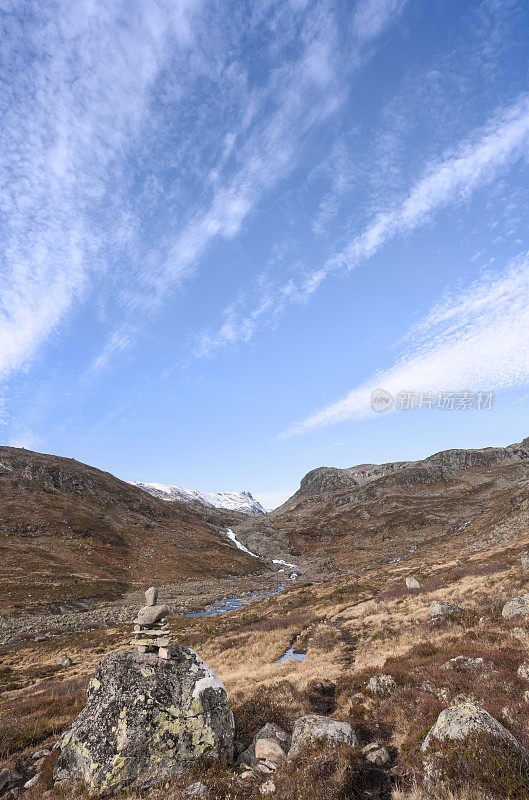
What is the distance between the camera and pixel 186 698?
38.8 ft

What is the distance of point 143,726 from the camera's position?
11000 millimetres

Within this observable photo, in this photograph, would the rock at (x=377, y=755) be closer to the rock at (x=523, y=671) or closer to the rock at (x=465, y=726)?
the rock at (x=465, y=726)

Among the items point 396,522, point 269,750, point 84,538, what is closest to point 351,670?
point 269,750

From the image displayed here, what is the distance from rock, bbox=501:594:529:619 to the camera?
19.6m

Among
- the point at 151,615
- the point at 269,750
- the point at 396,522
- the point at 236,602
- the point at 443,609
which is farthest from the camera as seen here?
the point at 396,522

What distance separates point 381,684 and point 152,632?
10477 mm

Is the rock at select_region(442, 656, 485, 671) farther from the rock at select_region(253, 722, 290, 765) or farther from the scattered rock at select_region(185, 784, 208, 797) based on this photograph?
the scattered rock at select_region(185, 784, 208, 797)

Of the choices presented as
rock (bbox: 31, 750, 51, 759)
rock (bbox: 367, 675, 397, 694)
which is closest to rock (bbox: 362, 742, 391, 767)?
rock (bbox: 367, 675, 397, 694)

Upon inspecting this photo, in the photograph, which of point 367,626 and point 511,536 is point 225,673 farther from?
point 511,536

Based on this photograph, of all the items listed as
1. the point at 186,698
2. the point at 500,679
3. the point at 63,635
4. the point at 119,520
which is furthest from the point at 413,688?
the point at 119,520

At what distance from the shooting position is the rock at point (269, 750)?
11320 millimetres

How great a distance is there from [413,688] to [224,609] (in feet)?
181

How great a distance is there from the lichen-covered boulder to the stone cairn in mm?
478

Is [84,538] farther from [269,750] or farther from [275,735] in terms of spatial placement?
[269,750]
